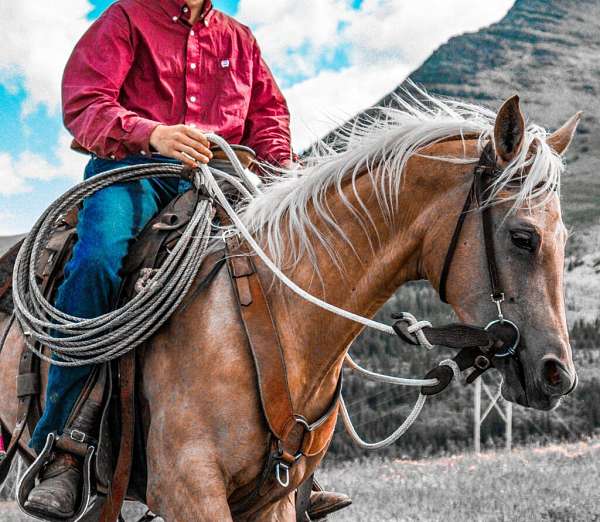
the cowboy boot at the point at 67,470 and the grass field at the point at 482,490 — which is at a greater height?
the cowboy boot at the point at 67,470

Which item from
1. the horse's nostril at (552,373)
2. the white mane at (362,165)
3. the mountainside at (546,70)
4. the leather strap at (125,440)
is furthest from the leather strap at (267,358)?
the mountainside at (546,70)

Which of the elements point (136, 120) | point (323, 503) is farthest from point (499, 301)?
→ point (136, 120)

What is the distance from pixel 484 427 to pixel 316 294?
21451mm

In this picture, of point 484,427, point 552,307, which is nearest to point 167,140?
point 552,307

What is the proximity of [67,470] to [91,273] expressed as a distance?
862mm

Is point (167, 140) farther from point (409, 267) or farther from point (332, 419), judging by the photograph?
point (332, 419)

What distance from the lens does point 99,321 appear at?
3.41 metres

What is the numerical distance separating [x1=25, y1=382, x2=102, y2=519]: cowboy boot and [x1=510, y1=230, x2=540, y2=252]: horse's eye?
1.92 meters

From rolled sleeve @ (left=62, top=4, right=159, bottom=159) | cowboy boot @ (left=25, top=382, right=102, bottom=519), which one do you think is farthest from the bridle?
cowboy boot @ (left=25, top=382, right=102, bottom=519)

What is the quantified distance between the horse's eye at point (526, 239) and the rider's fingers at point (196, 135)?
1.49 m

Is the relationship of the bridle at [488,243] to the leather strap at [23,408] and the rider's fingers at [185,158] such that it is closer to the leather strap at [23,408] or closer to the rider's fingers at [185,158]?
the rider's fingers at [185,158]

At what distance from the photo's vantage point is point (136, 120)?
11.9 feet

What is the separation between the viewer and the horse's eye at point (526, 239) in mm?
2836

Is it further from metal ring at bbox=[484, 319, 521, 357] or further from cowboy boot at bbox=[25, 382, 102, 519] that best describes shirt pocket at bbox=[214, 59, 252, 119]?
metal ring at bbox=[484, 319, 521, 357]
